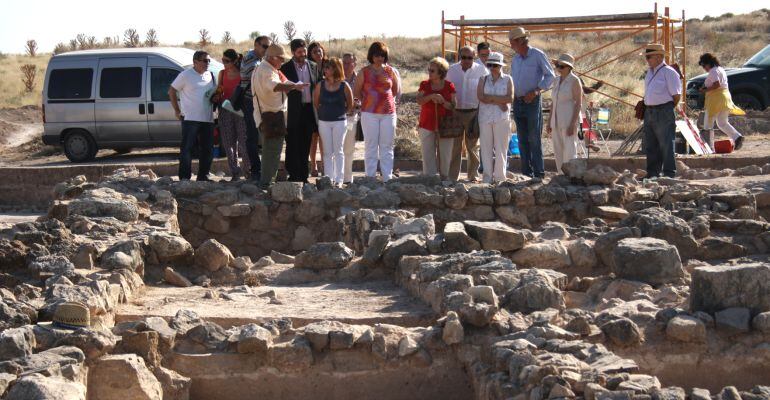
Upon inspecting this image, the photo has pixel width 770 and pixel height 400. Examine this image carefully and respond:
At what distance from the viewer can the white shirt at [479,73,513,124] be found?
39.7 feet

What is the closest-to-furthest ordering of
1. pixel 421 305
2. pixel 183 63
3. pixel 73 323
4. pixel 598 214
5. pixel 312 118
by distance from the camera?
pixel 73 323 < pixel 421 305 < pixel 598 214 < pixel 312 118 < pixel 183 63

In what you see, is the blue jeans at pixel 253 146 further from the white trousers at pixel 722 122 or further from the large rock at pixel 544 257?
the white trousers at pixel 722 122

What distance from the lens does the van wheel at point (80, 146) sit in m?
18.1

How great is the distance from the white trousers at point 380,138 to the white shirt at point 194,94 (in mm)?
1741

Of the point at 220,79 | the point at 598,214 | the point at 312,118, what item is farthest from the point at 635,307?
the point at 220,79

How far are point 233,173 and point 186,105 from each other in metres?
1.04

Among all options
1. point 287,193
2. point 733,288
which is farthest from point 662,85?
point 733,288

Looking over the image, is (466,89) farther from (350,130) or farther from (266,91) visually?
(266,91)

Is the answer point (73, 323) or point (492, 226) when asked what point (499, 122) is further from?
point (73, 323)

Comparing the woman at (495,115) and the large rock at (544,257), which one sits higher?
the woman at (495,115)

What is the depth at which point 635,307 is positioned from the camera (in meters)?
7.45

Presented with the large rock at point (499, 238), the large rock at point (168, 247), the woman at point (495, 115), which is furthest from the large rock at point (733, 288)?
the woman at point (495, 115)

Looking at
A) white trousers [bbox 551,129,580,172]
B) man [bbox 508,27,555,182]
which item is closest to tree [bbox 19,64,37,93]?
man [bbox 508,27,555,182]

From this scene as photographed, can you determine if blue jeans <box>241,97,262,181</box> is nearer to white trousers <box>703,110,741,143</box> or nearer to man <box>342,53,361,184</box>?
man <box>342,53,361,184</box>
